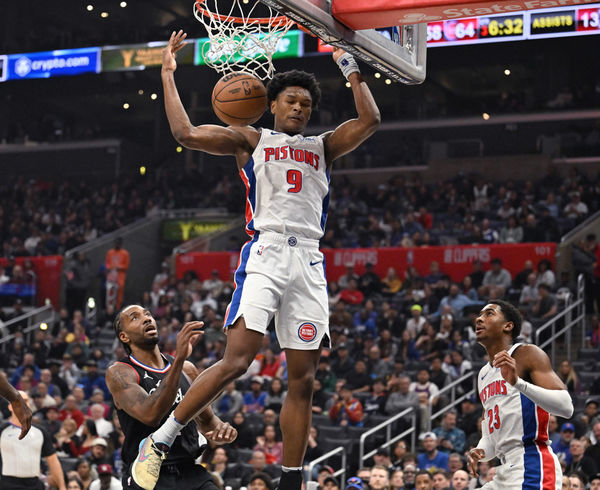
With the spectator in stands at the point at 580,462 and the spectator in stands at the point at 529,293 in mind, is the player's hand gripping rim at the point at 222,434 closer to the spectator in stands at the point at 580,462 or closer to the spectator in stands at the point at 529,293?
the spectator in stands at the point at 580,462

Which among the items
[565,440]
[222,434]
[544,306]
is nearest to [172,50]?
[222,434]

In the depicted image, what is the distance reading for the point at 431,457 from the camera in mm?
11906

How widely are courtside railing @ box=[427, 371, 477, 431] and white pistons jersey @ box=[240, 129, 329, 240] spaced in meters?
8.00

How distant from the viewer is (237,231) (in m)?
24.2

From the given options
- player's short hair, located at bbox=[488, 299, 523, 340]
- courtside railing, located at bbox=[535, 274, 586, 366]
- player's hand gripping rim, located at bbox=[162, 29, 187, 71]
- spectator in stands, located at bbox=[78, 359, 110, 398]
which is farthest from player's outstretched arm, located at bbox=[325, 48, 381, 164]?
spectator in stands, located at bbox=[78, 359, 110, 398]

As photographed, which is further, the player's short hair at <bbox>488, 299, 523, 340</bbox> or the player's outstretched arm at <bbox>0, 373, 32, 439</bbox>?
the player's short hair at <bbox>488, 299, 523, 340</bbox>

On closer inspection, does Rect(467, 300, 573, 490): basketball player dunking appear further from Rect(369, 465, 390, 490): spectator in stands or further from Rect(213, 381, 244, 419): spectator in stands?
Rect(213, 381, 244, 419): spectator in stands

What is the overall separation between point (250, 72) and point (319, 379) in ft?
30.5

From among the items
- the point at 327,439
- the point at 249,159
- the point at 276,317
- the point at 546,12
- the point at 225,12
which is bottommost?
the point at 327,439

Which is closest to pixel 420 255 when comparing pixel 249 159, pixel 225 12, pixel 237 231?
pixel 237 231

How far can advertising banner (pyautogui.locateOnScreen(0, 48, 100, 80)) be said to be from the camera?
2353cm

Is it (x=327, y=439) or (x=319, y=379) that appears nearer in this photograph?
(x=327, y=439)

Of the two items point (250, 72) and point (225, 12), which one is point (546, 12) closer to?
point (225, 12)

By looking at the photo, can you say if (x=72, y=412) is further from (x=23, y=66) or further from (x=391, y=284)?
(x=23, y=66)
